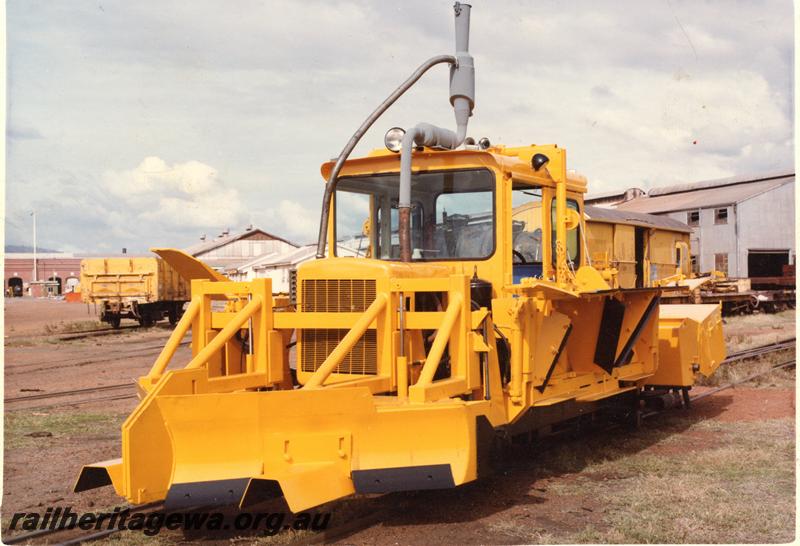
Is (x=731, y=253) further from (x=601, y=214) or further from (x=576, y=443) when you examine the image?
(x=576, y=443)

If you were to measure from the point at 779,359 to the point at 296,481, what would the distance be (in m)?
12.9

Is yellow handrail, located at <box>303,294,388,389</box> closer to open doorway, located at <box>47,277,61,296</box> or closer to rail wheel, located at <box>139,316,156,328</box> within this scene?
rail wheel, located at <box>139,316,156,328</box>

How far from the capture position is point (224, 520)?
558cm

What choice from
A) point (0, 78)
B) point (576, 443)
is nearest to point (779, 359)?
point (576, 443)

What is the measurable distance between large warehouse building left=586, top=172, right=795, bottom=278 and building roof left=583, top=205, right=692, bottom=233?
5009 mm

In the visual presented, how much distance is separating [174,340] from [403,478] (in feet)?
7.25

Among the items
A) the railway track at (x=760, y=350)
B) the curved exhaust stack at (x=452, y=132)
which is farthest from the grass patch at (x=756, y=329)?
the curved exhaust stack at (x=452, y=132)

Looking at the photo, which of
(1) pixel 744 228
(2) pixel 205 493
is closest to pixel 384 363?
(2) pixel 205 493

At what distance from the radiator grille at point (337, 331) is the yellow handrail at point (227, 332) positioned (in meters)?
Result: 0.39

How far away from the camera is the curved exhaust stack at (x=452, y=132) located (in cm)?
640

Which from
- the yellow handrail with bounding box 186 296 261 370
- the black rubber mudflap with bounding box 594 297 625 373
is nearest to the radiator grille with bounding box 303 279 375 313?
the yellow handrail with bounding box 186 296 261 370

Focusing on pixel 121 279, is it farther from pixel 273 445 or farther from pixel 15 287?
pixel 15 287

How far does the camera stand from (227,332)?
5.96 metres

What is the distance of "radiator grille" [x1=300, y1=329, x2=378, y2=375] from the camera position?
19.7 feet
